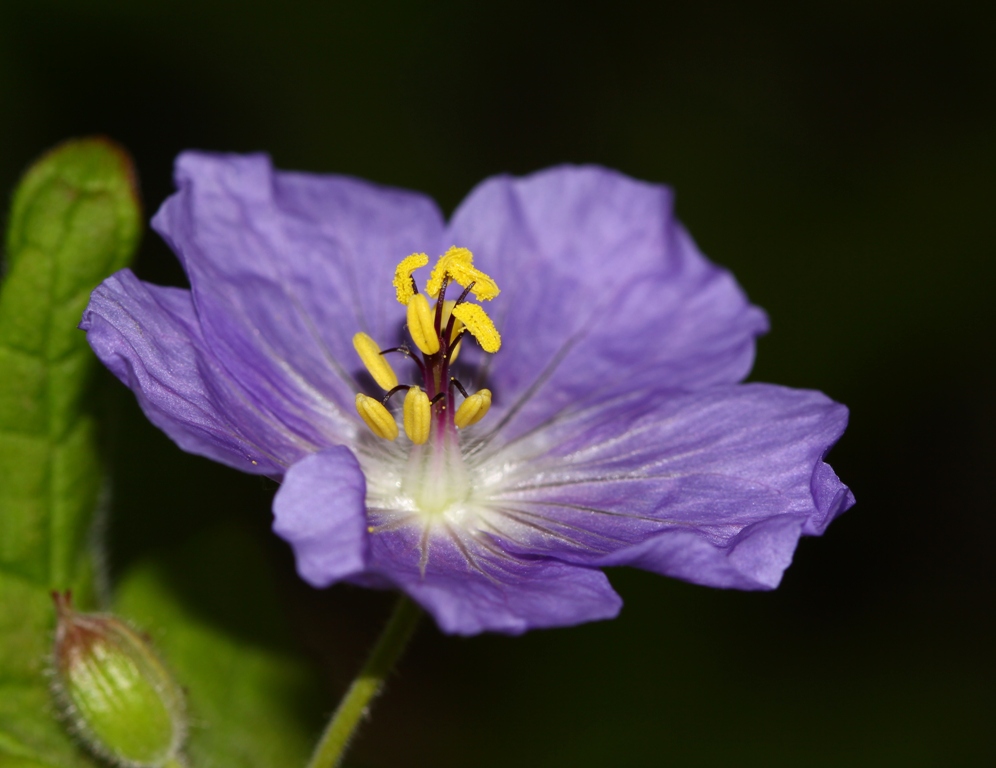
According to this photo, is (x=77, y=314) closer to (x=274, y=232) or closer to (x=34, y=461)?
(x=34, y=461)

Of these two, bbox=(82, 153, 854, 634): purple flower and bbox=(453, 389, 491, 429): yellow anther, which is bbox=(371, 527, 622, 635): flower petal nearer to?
bbox=(82, 153, 854, 634): purple flower

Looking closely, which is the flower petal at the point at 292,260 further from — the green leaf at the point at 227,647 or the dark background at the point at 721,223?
the dark background at the point at 721,223

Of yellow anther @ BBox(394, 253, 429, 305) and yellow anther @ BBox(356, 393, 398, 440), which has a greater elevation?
yellow anther @ BBox(394, 253, 429, 305)

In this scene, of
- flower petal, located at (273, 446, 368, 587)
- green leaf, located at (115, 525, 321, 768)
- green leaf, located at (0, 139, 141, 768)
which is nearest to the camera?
flower petal, located at (273, 446, 368, 587)

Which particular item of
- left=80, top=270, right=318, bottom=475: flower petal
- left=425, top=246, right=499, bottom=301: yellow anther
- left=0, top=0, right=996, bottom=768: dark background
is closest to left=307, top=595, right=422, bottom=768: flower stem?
left=80, top=270, right=318, bottom=475: flower petal

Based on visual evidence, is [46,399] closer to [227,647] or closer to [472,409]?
[227,647]

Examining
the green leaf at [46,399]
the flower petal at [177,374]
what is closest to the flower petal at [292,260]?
the flower petal at [177,374]

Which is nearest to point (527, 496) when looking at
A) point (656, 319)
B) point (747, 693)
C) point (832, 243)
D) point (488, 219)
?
point (656, 319)
